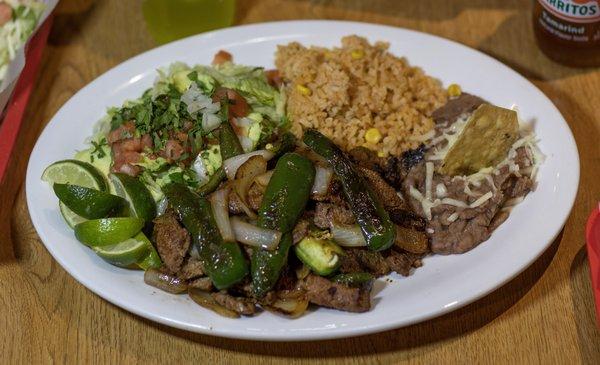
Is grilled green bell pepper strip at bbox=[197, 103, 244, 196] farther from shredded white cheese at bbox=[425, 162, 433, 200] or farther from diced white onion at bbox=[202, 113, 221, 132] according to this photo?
shredded white cheese at bbox=[425, 162, 433, 200]

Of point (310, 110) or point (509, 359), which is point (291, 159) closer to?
point (310, 110)

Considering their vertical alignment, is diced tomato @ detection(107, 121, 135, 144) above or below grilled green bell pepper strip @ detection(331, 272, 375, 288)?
above

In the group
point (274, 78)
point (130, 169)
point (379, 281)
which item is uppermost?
point (130, 169)

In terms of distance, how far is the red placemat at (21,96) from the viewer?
3311 millimetres

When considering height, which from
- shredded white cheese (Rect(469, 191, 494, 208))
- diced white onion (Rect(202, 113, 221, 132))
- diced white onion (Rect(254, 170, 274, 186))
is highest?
diced white onion (Rect(202, 113, 221, 132))

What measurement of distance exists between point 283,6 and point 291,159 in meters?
1.82

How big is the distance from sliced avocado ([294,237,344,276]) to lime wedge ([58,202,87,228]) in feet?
2.90

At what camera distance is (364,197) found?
8.17 feet

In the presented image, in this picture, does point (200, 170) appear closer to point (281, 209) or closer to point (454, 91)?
point (281, 209)

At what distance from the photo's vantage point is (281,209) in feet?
7.92

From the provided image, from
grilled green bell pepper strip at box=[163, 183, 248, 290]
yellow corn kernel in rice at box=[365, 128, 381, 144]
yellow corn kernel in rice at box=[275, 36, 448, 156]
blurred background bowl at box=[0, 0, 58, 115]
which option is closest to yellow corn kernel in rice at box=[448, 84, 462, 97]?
yellow corn kernel in rice at box=[275, 36, 448, 156]

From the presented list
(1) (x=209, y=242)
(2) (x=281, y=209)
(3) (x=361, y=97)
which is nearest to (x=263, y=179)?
(2) (x=281, y=209)

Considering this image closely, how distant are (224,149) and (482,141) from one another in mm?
1010

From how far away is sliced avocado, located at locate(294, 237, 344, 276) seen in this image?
2.35 m
